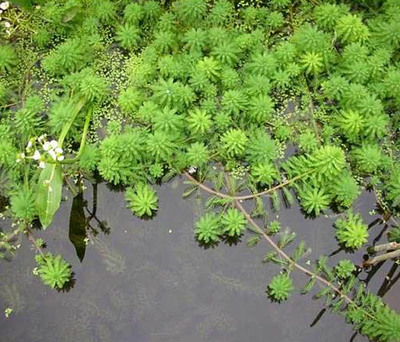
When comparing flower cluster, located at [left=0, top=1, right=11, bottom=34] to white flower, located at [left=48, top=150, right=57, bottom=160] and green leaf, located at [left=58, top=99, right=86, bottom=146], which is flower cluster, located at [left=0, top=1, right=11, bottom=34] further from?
white flower, located at [left=48, top=150, right=57, bottom=160]

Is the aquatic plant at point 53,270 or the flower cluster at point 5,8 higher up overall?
the flower cluster at point 5,8

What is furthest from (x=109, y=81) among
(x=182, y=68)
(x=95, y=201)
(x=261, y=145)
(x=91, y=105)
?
(x=261, y=145)

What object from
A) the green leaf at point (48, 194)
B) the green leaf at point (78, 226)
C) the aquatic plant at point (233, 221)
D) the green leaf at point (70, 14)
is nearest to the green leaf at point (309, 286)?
the aquatic plant at point (233, 221)

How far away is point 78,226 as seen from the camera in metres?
3.02

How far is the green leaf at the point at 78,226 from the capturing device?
2963 millimetres

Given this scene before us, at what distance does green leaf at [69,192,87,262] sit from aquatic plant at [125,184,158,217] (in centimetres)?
27

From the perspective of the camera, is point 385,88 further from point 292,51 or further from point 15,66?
point 15,66

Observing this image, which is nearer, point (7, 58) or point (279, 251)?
point (279, 251)

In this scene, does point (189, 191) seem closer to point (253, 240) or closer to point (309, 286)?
point (253, 240)

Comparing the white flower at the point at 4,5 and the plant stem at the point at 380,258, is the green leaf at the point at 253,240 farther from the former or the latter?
the white flower at the point at 4,5

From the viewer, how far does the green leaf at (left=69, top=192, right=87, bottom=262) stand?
9.72 ft

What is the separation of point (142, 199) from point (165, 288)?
1.44 feet

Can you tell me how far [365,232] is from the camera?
2820mm

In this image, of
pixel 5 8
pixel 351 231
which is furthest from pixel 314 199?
pixel 5 8
